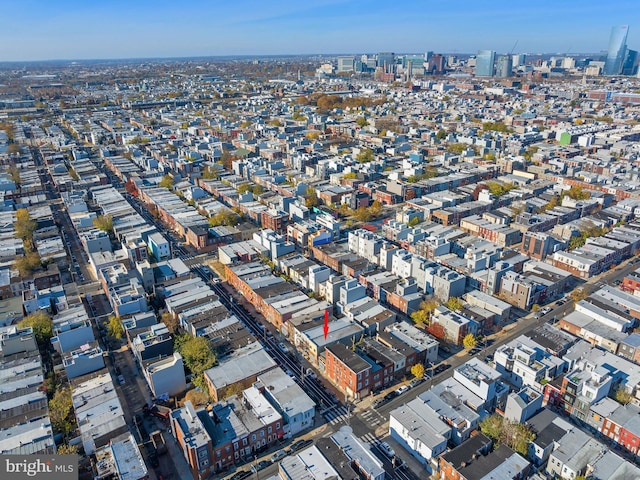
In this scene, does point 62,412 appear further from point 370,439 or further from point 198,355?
point 370,439

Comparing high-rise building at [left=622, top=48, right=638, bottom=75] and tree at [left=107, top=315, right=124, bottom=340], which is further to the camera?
high-rise building at [left=622, top=48, right=638, bottom=75]

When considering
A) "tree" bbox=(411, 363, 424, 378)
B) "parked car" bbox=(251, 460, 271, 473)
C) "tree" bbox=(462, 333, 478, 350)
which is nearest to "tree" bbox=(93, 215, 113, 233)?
"parked car" bbox=(251, 460, 271, 473)

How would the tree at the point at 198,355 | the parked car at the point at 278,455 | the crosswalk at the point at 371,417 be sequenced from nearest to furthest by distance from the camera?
the parked car at the point at 278,455 → the crosswalk at the point at 371,417 → the tree at the point at 198,355

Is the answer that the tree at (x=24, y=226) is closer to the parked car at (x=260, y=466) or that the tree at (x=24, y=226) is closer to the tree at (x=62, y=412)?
the tree at (x=62, y=412)

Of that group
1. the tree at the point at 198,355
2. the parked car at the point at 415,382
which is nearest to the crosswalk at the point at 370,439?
the parked car at the point at 415,382

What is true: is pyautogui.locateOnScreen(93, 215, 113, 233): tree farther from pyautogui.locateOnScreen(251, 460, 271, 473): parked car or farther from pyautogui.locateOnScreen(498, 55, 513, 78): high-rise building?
pyautogui.locateOnScreen(498, 55, 513, 78): high-rise building

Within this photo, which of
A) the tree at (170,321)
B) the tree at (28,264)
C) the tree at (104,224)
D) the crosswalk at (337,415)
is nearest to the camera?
the crosswalk at (337,415)
